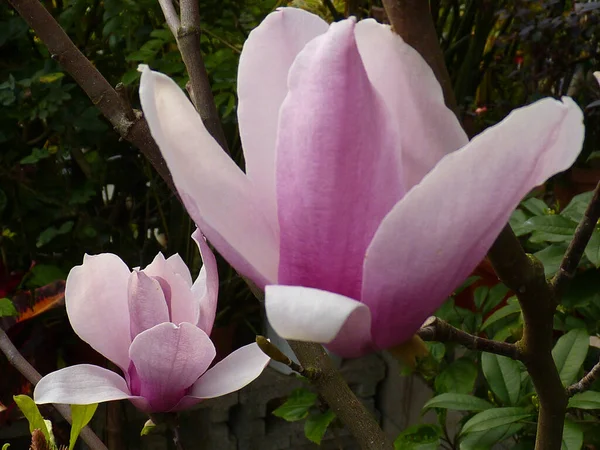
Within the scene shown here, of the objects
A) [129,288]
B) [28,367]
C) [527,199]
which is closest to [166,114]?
[129,288]

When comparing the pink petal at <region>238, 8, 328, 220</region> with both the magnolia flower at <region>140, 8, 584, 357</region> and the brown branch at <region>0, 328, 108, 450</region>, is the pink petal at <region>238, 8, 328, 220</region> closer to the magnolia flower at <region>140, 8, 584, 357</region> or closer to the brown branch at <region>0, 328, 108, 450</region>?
the magnolia flower at <region>140, 8, 584, 357</region>

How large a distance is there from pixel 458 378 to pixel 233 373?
0.68 m

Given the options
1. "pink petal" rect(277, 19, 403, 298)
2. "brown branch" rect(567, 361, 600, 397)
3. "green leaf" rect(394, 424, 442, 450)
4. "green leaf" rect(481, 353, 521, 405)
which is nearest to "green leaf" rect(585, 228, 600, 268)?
"green leaf" rect(481, 353, 521, 405)

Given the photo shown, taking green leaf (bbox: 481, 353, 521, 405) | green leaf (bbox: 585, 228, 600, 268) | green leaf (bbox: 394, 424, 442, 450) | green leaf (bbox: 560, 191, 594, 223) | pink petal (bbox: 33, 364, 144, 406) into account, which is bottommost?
green leaf (bbox: 394, 424, 442, 450)

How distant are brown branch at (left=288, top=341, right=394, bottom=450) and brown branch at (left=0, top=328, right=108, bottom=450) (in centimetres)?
19

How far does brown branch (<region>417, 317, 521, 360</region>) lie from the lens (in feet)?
0.97

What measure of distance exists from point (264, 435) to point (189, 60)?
4.33 feet

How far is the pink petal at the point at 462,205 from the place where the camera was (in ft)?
0.64

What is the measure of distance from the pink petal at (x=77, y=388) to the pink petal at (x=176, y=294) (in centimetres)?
6

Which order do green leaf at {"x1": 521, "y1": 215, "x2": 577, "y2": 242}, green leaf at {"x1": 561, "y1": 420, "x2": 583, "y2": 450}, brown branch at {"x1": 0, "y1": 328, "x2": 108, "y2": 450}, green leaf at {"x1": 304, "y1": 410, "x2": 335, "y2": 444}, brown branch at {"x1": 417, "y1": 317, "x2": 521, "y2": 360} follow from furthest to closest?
green leaf at {"x1": 304, "y1": 410, "x2": 335, "y2": 444} → green leaf at {"x1": 521, "y1": 215, "x2": 577, "y2": 242} → green leaf at {"x1": 561, "y1": 420, "x2": 583, "y2": 450} → brown branch at {"x1": 0, "y1": 328, "x2": 108, "y2": 450} → brown branch at {"x1": 417, "y1": 317, "x2": 521, "y2": 360}

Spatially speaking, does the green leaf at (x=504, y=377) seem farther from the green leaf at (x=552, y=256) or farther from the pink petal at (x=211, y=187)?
the pink petal at (x=211, y=187)

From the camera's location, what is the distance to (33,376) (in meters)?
0.53

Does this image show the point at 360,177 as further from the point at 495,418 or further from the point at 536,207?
the point at 536,207

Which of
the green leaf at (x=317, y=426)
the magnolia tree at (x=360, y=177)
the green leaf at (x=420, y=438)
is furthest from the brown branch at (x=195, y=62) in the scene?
the green leaf at (x=317, y=426)
